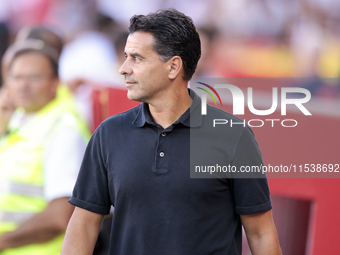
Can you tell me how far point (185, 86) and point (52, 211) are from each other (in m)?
1.15

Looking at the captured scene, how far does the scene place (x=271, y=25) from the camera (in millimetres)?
3865

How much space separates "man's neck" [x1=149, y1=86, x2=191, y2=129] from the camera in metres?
1.36

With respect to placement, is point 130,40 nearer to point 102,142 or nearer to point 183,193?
point 102,142

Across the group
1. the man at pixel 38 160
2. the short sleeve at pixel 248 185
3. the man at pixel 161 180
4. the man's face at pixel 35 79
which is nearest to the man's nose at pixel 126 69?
the man at pixel 161 180

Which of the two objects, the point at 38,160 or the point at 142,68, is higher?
the point at 142,68

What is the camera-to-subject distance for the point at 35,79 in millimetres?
2529

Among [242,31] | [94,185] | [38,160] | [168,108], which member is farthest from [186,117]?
[242,31]

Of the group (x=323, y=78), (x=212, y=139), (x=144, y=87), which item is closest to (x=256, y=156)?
(x=212, y=139)

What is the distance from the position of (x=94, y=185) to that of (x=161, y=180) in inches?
9.8

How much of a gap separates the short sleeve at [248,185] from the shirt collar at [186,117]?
16 cm

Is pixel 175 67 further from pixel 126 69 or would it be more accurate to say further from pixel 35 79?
pixel 35 79

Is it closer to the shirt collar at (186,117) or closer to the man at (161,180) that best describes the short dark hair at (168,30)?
the man at (161,180)

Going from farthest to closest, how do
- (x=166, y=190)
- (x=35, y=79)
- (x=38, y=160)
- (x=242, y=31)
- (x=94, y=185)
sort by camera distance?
(x=242, y=31) → (x=35, y=79) → (x=38, y=160) → (x=94, y=185) → (x=166, y=190)

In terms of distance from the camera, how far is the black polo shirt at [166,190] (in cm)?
125
